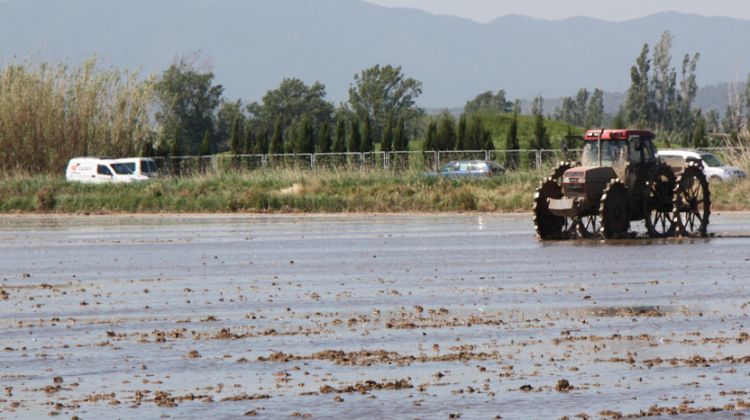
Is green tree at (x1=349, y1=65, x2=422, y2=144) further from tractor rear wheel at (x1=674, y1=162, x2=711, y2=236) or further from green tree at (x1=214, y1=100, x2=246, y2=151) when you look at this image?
tractor rear wheel at (x1=674, y1=162, x2=711, y2=236)

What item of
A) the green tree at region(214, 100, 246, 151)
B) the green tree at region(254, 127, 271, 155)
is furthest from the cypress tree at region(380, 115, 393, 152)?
the green tree at region(214, 100, 246, 151)

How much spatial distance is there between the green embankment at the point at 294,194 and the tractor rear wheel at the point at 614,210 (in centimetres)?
1487

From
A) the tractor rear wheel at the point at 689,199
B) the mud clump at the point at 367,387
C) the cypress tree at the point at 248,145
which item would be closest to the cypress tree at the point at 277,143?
the cypress tree at the point at 248,145

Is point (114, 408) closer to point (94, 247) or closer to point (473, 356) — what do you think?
point (473, 356)

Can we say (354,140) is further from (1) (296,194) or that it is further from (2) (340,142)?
(1) (296,194)

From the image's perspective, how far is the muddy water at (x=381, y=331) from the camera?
11039 mm

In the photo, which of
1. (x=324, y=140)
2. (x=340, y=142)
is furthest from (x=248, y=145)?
(x=340, y=142)

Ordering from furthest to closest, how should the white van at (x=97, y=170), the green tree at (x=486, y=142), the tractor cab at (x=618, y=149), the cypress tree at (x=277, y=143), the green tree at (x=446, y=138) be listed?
the cypress tree at (x=277, y=143)
the green tree at (x=446, y=138)
the green tree at (x=486, y=142)
the white van at (x=97, y=170)
the tractor cab at (x=618, y=149)

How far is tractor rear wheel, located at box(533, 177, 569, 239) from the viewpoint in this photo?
2909 cm

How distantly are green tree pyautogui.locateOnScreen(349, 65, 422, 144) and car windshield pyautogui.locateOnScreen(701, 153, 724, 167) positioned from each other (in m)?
71.2

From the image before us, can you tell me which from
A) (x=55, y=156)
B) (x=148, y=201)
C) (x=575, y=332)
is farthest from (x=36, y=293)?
(x=55, y=156)

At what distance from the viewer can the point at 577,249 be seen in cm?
2669

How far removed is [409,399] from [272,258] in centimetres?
1475

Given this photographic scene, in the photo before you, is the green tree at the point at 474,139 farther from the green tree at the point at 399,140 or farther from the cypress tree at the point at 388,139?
the cypress tree at the point at 388,139
